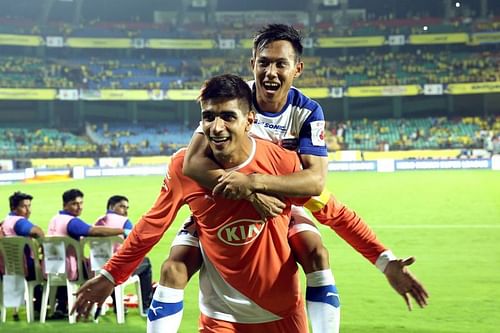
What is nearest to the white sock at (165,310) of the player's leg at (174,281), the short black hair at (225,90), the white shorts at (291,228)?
the player's leg at (174,281)

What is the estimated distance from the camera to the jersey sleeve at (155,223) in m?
3.85

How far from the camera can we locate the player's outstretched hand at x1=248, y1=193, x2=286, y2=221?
3.48 metres

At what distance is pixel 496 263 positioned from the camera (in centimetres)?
1238

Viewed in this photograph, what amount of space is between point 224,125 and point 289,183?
0.45 meters

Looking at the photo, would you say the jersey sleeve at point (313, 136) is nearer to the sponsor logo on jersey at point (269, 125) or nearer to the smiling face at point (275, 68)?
the sponsor logo on jersey at point (269, 125)

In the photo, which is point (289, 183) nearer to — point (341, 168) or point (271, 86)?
point (271, 86)

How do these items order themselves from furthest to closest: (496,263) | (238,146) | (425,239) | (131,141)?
(131,141), (425,239), (496,263), (238,146)

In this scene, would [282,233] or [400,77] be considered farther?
[400,77]

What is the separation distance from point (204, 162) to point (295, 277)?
83 cm

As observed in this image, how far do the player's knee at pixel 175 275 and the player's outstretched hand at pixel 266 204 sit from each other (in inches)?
27.2

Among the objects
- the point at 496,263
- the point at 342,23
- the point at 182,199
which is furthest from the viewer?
the point at 342,23

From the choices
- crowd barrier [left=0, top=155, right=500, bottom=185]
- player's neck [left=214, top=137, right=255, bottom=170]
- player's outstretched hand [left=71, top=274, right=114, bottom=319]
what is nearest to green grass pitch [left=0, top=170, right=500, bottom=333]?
player's outstretched hand [left=71, top=274, right=114, bottom=319]

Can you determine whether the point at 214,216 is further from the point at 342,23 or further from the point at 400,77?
the point at 342,23

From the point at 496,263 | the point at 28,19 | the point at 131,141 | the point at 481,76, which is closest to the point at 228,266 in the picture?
the point at 496,263
